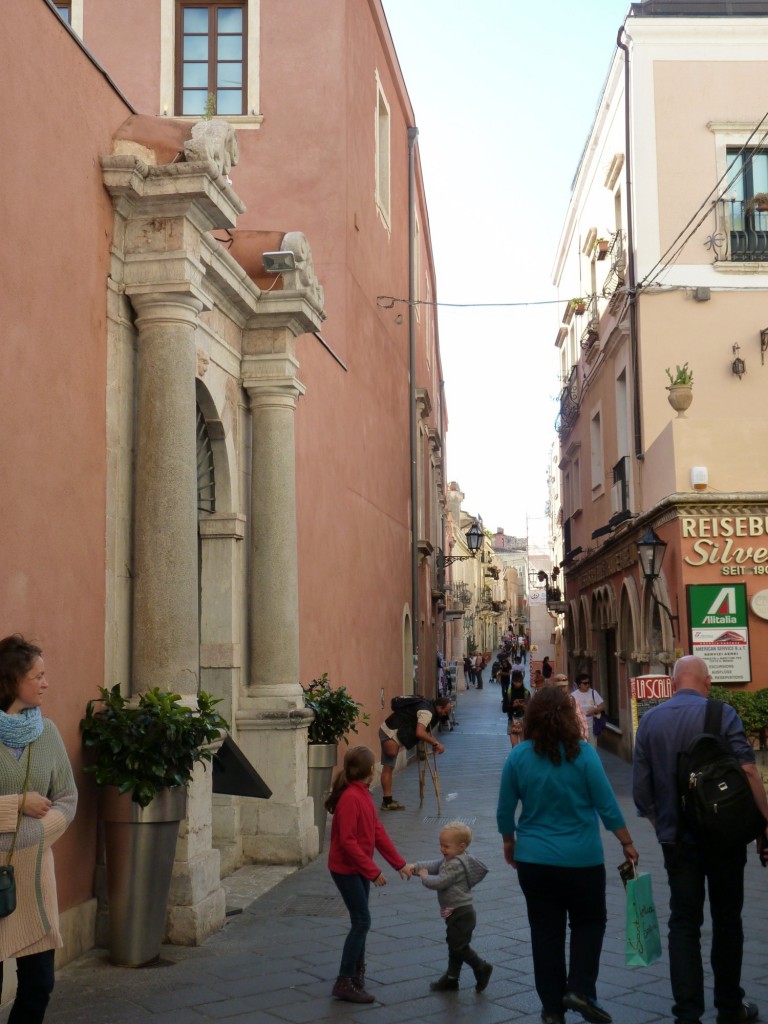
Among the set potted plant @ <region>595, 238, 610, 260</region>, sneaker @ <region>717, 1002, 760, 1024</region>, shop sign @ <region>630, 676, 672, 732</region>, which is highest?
potted plant @ <region>595, 238, 610, 260</region>

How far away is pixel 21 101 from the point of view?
247 inches

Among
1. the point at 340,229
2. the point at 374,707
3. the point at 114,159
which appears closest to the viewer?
the point at 114,159

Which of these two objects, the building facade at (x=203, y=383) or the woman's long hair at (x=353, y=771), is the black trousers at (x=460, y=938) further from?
the building facade at (x=203, y=383)

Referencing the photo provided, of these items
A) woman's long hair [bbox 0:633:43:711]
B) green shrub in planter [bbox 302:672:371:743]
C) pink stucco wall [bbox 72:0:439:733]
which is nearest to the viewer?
woman's long hair [bbox 0:633:43:711]

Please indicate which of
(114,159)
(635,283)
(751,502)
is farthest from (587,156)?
(114,159)

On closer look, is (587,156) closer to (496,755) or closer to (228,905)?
(496,755)

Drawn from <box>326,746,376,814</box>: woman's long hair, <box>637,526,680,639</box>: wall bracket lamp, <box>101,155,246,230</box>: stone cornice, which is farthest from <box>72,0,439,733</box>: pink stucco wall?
<box>326,746,376,814</box>: woman's long hair

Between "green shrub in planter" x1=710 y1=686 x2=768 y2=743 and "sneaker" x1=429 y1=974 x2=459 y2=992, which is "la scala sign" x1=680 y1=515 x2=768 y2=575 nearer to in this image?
"green shrub in planter" x1=710 y1=686 x2=768 y2=743

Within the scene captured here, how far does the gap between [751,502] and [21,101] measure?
10470 mm

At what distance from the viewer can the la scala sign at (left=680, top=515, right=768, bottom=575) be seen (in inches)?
571

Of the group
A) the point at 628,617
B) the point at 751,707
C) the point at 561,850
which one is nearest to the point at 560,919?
the point at 561,850

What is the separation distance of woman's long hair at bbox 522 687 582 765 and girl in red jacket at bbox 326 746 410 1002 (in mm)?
1034

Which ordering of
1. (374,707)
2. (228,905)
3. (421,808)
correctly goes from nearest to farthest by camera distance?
(228,905), (421,808), (374,707)

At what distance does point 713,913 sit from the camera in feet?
17.8
